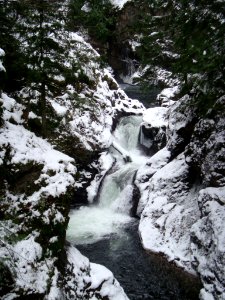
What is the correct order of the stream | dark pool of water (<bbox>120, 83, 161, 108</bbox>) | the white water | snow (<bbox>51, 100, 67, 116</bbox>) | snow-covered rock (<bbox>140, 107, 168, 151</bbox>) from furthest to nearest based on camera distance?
1. dark pool of water (<bbox>120, 83, 161, 108</bbox>)
2. snow-covered rock (<bbox>140, 107, 168, 151</bbox>)
3. snow (<bbox>51, 100, 67, 116</bbox>)
4. the white water
5. the stream

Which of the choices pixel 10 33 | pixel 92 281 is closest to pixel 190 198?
pixel 92 281

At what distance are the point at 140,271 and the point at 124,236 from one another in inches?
106

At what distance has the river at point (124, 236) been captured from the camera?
10.1m

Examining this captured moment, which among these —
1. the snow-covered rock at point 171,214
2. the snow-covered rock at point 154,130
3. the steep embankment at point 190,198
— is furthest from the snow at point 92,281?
the snow-covered rock at point 154,130

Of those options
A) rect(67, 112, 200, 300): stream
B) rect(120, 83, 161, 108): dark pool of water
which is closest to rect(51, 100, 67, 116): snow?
rect(67, 112, 200, 300): stream

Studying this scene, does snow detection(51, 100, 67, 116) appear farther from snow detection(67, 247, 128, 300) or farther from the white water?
snow detection(67, 247, 128, 300)

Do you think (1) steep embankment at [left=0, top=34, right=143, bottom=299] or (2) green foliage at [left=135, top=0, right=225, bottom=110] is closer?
(1) steep embankment at [left=0, top=34, right=143, bottom=299]

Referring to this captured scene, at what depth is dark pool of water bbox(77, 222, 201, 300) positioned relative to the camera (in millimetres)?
9828

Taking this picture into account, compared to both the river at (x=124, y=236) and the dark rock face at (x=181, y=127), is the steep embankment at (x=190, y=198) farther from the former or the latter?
the river at (x=124, y=236)

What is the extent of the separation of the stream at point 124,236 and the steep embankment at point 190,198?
2.10 feet

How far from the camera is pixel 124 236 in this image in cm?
1359

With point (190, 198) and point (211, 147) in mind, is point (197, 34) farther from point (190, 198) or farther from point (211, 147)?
point (190, 198)

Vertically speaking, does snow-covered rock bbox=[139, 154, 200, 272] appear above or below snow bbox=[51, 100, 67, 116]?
below

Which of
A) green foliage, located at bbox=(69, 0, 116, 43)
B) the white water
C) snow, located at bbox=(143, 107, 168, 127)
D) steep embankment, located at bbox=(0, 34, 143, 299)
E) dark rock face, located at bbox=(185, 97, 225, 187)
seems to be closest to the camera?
steep embankment, located at bbox=(0, 34, 143, 299)
